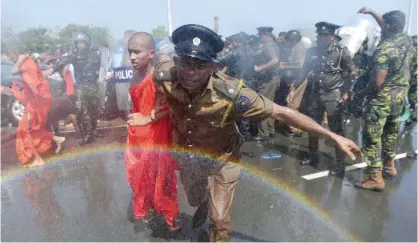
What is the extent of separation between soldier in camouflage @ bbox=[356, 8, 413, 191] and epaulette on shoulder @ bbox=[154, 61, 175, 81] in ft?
8.75

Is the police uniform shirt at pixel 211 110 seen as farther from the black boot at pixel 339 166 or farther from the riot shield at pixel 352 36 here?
the riot shield at pixel 352 36

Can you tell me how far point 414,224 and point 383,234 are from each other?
46cm

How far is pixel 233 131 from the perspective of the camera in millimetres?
2930

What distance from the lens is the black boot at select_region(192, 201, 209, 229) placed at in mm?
3396

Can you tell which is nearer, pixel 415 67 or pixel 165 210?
pixel 165 210

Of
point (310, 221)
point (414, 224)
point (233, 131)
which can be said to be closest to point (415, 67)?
point (414, 224)

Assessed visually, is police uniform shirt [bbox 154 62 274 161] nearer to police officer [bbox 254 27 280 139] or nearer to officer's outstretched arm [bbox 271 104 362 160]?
officer's outstretched arm [bbox 271 104 362 160]

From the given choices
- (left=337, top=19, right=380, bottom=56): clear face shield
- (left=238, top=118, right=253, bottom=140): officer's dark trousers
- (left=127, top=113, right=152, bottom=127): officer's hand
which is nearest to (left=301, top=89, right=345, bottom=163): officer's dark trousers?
(left=238, top=118, right=253, bottom=140): officer's dark trousers

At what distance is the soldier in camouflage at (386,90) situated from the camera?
4.01 meters

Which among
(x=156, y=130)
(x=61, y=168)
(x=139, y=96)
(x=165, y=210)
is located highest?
(x=139, y=96)

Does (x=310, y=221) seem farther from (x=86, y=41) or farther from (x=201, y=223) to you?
(x=86, y=41)

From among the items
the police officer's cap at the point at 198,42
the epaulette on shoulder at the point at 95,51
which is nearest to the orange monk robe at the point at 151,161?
the police officer's cap at the point at 198,42

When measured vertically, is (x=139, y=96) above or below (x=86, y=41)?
below

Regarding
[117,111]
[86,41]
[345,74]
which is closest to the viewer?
[345,74]
